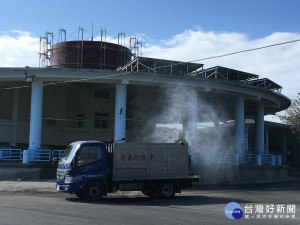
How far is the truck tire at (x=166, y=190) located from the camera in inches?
618

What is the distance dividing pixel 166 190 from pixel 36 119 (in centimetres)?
1210

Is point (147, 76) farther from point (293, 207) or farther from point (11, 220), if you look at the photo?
point (11, 220)

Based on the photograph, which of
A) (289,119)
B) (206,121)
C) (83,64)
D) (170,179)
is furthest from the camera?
(289,119)

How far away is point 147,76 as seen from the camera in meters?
24.8

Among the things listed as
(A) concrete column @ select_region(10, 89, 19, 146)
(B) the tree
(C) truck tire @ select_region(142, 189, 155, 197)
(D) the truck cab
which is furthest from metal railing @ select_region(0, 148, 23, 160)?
(B) the tree

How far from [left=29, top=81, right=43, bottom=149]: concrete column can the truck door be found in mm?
10531

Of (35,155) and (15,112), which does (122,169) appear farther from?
(15,112)

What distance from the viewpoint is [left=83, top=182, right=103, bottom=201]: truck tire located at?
1445 cm

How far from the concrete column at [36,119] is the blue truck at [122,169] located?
31.8 ft

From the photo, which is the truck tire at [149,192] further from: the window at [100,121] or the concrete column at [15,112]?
the window at [100,121]

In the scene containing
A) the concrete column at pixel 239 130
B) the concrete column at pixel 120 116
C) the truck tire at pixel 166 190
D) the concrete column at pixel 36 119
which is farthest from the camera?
the concrete column at pixel 239 130

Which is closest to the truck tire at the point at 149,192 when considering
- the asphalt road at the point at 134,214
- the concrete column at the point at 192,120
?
the asphalt road at the point at 134,214

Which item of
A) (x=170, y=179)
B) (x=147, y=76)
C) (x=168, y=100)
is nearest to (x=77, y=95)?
(x=168, y=100)

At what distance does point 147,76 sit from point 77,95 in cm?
1139
